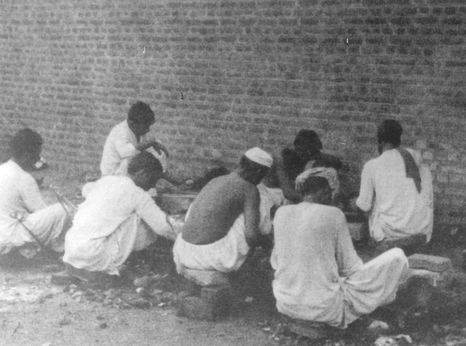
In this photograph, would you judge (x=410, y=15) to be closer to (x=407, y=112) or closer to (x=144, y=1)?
(x=407, y=112)

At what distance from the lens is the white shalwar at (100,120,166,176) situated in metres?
8.34

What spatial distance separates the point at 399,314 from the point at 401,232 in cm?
108

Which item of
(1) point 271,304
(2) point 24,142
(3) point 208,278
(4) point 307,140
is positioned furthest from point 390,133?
(2) point 24,142

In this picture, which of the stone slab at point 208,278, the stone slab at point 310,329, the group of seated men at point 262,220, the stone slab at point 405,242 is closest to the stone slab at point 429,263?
the group of seated men at point 262,220

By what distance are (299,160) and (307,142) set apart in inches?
12.7

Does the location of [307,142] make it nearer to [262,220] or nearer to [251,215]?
[262,220]

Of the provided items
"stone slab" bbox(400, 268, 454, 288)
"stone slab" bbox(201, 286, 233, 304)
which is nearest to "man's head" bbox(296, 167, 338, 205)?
"stone slab" bbox(400, 268, 454, 288)

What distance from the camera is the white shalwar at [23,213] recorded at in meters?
7.26

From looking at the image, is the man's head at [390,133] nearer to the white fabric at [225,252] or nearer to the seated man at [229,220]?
the seated man at [229,220]

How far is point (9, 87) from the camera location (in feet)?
41.0

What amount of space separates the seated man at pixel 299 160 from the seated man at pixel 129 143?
1292mm

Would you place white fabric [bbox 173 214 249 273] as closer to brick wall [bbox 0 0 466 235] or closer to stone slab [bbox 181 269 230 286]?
stone slab [bbox 181 269 230 286]

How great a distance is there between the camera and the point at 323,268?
527cm

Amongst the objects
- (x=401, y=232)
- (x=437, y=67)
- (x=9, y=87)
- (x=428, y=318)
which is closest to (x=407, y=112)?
(x=437, y=67)
